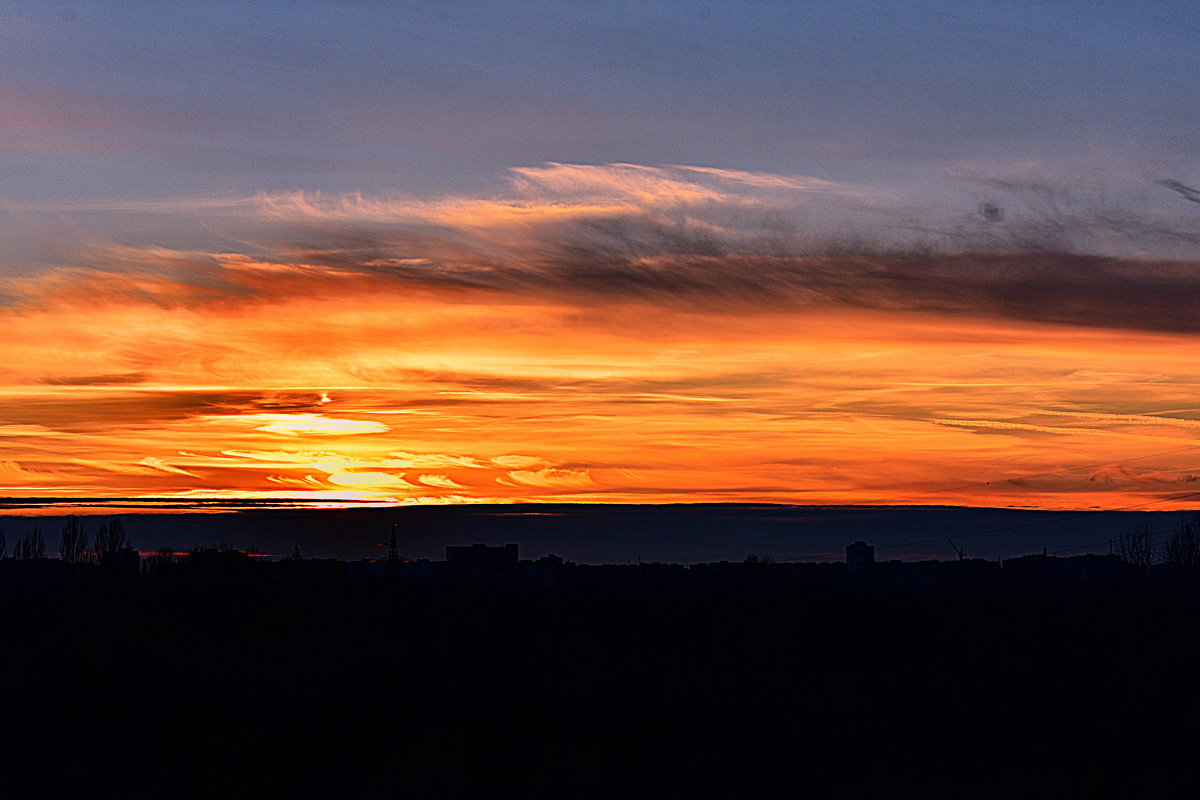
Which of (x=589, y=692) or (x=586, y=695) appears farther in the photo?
(x=589, y=692)

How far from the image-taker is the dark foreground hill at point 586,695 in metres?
45.6

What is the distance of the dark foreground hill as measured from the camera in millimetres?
45594

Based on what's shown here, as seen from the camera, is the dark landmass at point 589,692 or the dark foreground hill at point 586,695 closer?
the dark foreground hill at point 586,695

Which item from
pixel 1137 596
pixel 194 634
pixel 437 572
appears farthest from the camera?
pixel 437 572

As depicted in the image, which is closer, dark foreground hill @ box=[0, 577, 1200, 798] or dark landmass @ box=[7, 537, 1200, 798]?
dark foreground hill @ box=[0, 577, 1200, 798]

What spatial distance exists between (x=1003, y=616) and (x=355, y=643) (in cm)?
4525

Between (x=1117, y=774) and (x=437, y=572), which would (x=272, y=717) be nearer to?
(x=1117, y=774)

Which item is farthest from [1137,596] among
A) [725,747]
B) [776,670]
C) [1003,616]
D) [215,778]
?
[215,778]

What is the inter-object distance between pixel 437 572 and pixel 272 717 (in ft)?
450

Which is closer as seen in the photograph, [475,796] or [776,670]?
[475,796]

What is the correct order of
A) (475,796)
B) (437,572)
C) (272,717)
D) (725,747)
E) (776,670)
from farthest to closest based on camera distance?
(437,572) < (776,670) < (272,717) < (725,747) < (475,796)

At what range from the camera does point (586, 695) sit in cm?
6378

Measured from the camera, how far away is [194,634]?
8062 centimetres

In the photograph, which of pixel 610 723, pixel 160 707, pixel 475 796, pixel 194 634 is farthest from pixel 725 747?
pixel 194 634
